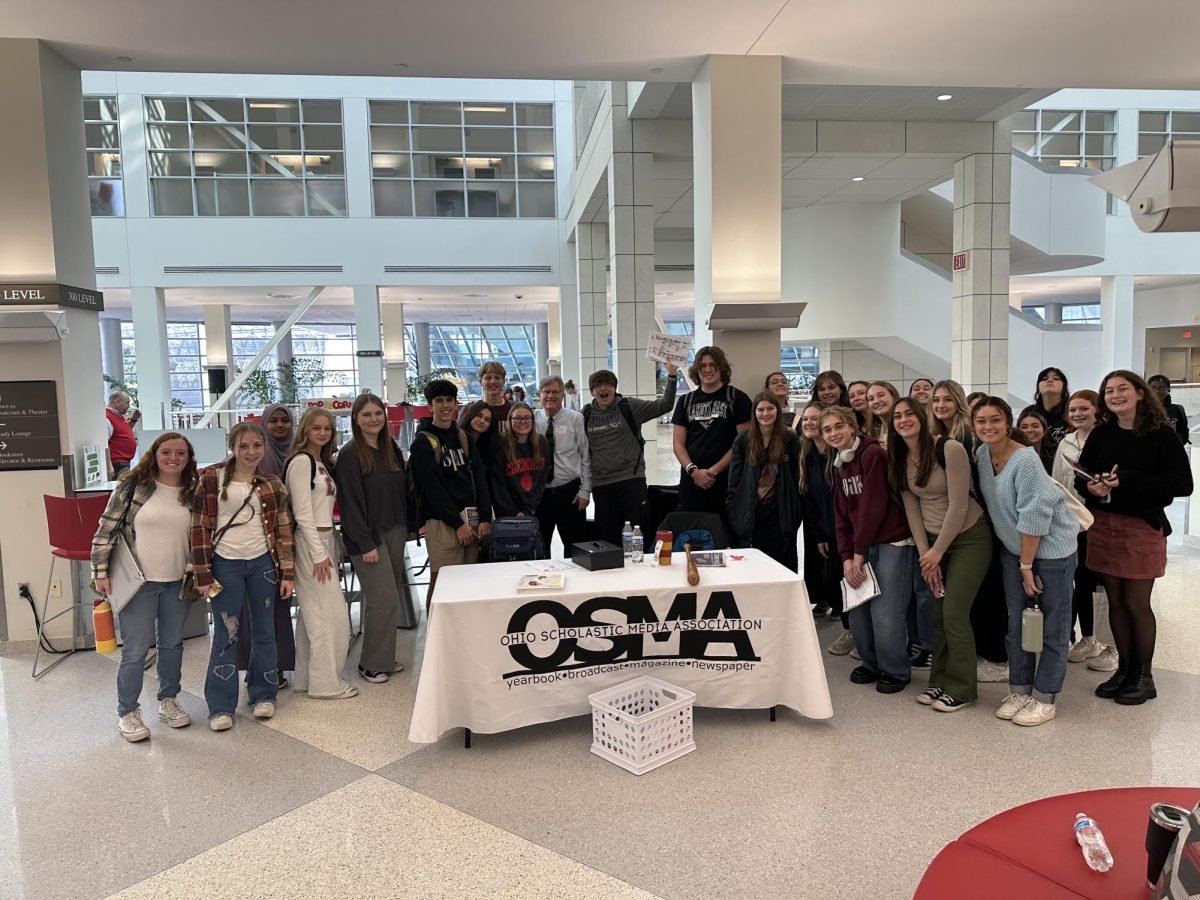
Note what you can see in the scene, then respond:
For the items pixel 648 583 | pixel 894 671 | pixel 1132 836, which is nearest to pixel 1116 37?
pixel 894 671

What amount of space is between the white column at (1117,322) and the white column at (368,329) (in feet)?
47.2

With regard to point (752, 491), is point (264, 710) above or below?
below

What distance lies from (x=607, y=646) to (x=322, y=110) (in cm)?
1626

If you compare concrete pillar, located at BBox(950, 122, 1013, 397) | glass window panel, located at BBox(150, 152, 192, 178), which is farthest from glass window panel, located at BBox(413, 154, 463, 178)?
concrete pillar, located at BBox(950, 122, 1013, 397)

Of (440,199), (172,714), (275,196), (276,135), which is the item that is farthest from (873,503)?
(276,135)

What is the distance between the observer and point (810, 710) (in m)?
3.57

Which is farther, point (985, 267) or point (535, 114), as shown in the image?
point (535, 114)

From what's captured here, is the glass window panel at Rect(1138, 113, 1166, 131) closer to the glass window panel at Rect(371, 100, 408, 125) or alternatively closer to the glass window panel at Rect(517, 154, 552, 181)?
the glass window panel at Rect(517, 154, 552, 181)

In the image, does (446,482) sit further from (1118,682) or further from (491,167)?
(491,167)

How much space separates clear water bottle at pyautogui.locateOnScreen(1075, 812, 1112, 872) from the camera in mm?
1509

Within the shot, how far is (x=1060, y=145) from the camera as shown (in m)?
16.6

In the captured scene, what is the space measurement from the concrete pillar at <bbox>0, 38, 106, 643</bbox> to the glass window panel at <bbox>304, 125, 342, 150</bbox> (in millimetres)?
12110

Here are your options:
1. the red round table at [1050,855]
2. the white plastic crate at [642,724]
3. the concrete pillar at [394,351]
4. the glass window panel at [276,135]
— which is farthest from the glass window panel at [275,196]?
the red round table at [1050,855]

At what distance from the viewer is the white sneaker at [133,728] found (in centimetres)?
364
